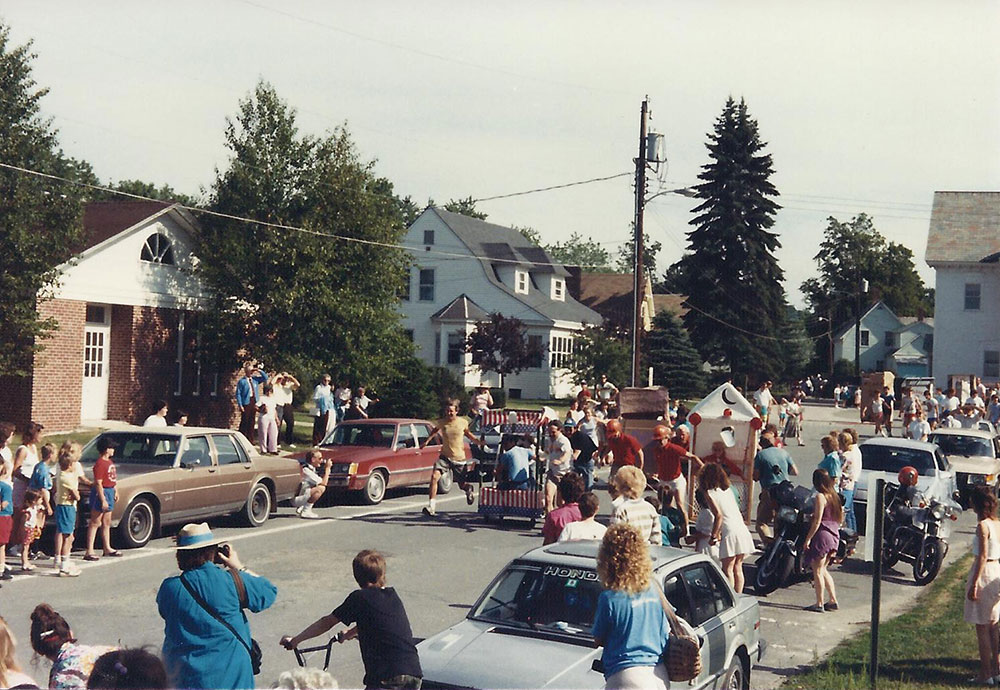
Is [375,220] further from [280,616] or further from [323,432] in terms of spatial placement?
[280,616]

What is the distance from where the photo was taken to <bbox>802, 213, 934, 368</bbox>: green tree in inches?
4380

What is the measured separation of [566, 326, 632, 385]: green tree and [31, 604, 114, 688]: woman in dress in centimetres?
5023

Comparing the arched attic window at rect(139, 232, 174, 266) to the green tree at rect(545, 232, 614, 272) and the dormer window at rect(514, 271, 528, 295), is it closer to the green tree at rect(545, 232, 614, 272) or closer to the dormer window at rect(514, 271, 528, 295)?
the dormer window at rect(514, 271, 528, 295)

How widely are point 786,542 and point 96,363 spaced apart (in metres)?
21.5

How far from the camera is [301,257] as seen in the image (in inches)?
1154

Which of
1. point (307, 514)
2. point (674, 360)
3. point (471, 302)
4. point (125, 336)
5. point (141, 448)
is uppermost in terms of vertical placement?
point (471, 302)

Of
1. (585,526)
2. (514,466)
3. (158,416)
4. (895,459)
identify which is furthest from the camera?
(895,459)

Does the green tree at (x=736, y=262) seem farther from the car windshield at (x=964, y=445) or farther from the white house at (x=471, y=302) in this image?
the car windshield at (x=964, y=445)

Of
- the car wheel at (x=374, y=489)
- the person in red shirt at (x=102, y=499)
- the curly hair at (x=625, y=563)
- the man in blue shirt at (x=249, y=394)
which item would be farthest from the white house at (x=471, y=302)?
the curly hair at (x=625, y=563)

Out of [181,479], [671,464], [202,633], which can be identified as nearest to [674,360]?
[671,464]

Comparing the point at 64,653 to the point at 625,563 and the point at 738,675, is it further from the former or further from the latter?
the point at 738,675

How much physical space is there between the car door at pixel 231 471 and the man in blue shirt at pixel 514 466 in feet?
12.9

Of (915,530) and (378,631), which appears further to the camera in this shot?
(915,530)

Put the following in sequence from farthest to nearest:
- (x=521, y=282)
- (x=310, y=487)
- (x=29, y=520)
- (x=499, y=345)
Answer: (x=521, y=282), (x=499, y=345), (x=310, y=487), (x=29, y=520)
